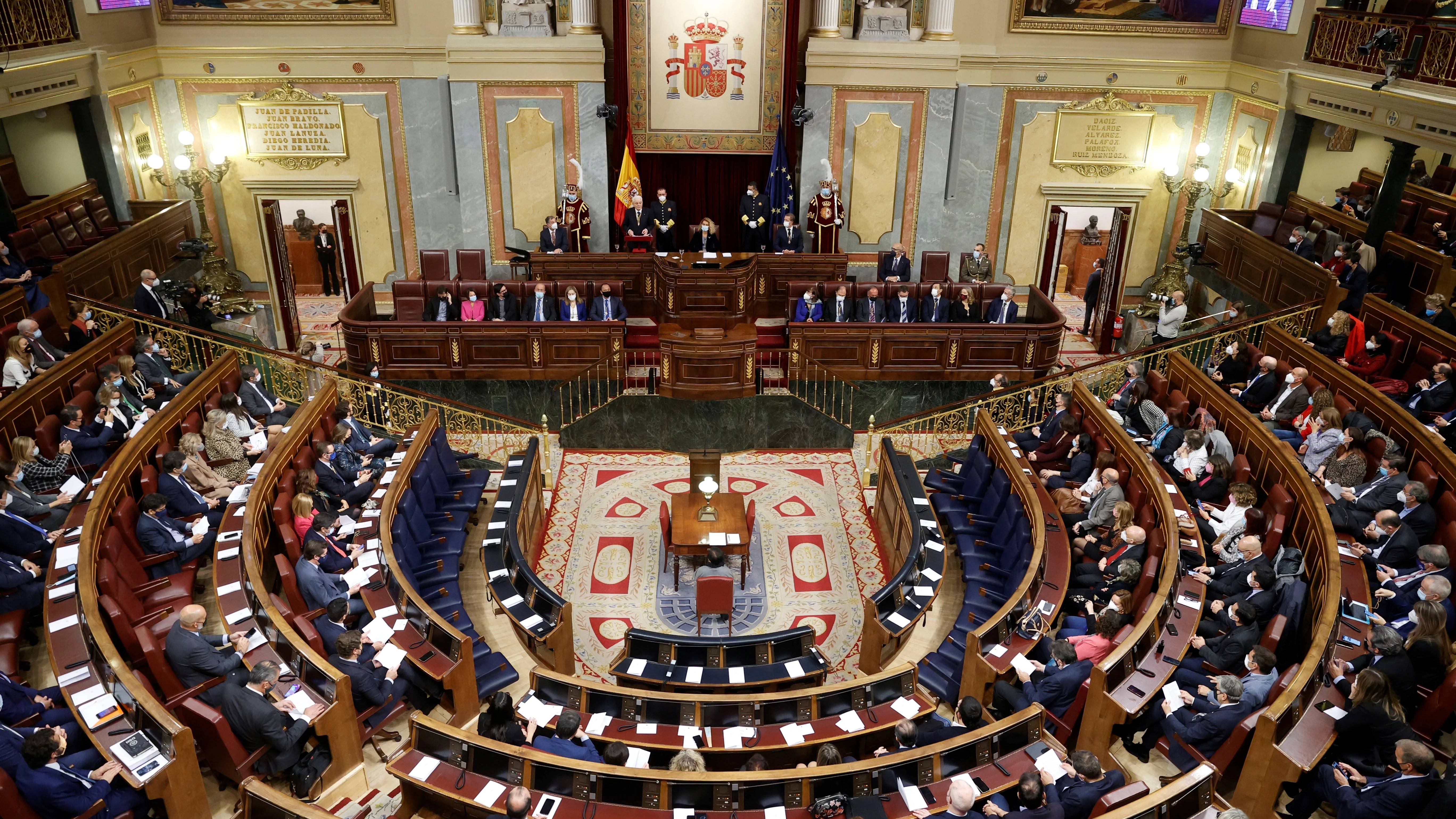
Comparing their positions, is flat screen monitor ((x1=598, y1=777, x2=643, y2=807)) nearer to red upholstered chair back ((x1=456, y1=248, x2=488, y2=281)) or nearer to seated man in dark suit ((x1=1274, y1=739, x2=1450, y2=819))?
seated man in dark suit ((x1=1274, y1=739, x2=1450, y2=819))

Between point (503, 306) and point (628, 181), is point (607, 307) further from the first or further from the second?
point (628, 181)

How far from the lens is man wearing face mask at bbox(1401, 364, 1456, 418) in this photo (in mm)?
8789

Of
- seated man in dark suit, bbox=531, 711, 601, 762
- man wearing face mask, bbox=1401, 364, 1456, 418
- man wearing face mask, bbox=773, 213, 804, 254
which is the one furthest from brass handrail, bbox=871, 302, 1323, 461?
seated man in dark suit, bbox=531, 711, 601, 762

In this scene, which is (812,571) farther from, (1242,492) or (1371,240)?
(1371,240)

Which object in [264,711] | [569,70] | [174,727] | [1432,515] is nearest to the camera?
[174,727]

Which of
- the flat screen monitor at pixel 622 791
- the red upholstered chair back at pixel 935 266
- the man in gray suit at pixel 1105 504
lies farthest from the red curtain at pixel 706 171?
the flat screen monitor at pixel 622 791

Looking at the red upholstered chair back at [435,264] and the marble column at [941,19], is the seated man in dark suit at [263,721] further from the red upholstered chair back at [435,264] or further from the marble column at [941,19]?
the marble column at [941,19]

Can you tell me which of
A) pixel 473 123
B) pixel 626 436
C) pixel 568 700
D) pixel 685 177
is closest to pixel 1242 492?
pixel 568 700

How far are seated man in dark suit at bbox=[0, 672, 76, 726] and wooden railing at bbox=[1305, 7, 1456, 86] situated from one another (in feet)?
45.6

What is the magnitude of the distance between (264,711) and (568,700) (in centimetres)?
193

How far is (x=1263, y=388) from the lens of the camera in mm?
9859

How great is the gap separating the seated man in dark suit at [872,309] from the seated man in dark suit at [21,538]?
9360 mm

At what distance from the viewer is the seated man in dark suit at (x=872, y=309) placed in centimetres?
1325

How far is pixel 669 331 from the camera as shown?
1380 cm
